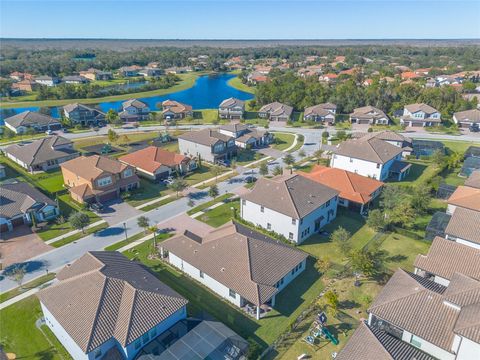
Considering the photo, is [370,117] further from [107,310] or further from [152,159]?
[107,310]

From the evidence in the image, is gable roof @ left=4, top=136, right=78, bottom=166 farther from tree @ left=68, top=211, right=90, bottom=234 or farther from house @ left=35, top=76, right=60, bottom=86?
house @ left=35, top=76, right=60, bottom=86

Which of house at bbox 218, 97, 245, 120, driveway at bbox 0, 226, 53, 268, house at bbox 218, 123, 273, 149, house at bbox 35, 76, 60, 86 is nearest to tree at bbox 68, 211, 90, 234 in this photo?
driveway at bbox 0, 226, 53, 268

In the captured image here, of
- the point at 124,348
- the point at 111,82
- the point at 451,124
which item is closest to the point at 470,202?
the point at 124,348

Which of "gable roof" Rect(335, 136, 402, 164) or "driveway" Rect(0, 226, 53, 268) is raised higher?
"gable roof" Rect(335, 136, 402, 164)

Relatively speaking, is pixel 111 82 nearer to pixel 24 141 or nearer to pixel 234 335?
pixel 24 141

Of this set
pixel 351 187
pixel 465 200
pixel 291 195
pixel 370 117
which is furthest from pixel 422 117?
pixel 291 195
